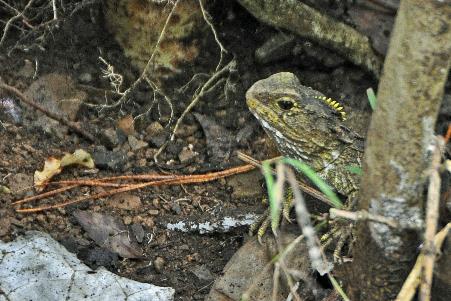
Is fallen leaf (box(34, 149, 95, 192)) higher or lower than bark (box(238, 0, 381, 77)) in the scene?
A: lower

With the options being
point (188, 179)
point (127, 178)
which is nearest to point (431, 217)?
point (188, 179)

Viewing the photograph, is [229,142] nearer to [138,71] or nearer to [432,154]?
[138,71]

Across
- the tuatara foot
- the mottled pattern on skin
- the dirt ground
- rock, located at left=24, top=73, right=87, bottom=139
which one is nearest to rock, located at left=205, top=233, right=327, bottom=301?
the tuatara foot

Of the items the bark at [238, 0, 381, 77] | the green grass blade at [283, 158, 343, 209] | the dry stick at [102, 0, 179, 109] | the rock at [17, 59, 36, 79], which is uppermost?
the green grass blade at [283, 158, 343, 209]

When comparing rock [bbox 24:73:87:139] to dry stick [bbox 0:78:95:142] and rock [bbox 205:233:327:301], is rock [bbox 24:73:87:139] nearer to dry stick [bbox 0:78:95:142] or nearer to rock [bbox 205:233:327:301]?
dry stick [bbox 0:78:95:142]

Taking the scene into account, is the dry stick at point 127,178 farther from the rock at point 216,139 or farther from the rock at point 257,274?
the rock at point 257,274

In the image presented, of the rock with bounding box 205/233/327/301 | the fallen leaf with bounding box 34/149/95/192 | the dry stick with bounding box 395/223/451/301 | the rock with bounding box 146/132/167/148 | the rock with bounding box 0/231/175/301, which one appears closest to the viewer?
the dry stick with bounding box 395/223/451/301

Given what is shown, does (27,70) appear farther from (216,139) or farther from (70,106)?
(216,139)

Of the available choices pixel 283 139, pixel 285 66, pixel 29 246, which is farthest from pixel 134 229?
pixel 285 66
